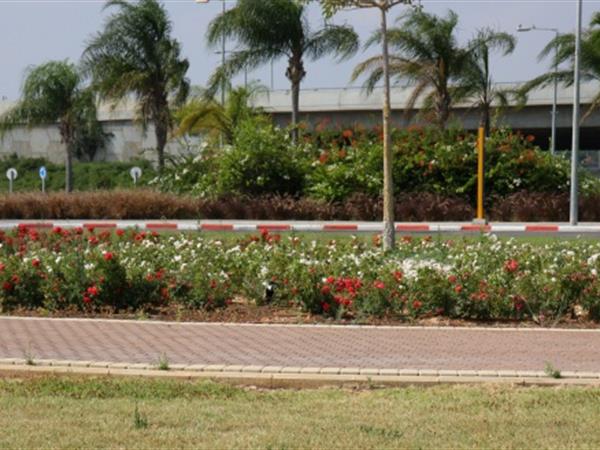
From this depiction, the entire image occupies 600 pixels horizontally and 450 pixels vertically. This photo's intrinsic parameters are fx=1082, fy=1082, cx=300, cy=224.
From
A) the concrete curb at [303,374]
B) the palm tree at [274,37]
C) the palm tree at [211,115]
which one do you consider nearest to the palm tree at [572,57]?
the palm tree at [274,37]

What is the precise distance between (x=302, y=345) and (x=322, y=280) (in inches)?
71.3

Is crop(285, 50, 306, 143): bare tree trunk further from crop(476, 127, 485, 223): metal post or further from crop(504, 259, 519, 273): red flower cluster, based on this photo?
crop(504, 259, 519, 273): red flower cluster

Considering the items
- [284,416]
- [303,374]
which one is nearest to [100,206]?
[303,374]

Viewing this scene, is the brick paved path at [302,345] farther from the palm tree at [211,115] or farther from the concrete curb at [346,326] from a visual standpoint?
the palm tree at [211,115]

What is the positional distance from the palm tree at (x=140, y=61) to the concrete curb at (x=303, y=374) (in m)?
28.9

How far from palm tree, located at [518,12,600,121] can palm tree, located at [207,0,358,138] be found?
7883 millimetres

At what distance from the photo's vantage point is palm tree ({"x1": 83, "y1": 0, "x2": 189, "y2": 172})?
1467 inches

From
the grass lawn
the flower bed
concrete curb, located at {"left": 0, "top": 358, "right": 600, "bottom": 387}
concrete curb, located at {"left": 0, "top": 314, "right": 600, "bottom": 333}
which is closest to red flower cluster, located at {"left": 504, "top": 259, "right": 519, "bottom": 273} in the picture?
the flower bed

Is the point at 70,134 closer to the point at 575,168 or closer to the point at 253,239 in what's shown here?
the point at 575,168

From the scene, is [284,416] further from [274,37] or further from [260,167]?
[274,37]

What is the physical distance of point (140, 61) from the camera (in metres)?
37.9

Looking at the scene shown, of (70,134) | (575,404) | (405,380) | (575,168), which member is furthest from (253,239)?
(70,134)

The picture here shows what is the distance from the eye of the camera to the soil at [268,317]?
10.2 meters

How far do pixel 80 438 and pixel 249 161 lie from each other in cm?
2409
